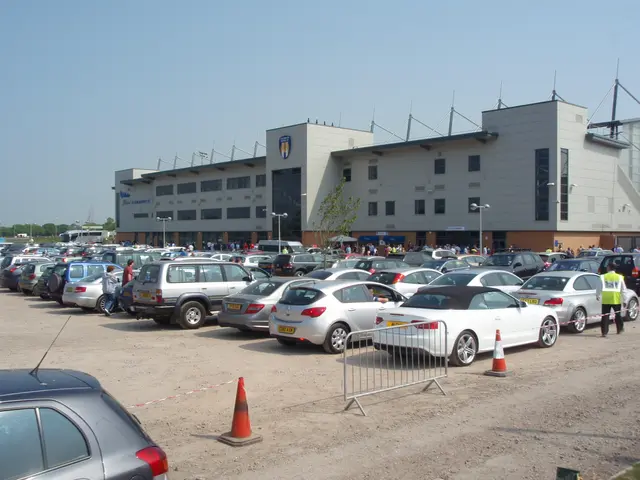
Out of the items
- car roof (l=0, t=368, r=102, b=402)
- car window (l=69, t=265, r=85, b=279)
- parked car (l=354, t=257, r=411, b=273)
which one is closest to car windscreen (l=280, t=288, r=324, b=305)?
car roof (l=0, t=368, r=102, b=402)

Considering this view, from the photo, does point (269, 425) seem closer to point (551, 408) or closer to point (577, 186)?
point (551, 408)

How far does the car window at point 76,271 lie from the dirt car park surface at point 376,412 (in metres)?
8.66

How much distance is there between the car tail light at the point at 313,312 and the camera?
13.1 m

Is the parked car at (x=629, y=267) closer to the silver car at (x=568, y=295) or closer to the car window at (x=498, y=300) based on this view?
the silver car at (x=568, y=295)

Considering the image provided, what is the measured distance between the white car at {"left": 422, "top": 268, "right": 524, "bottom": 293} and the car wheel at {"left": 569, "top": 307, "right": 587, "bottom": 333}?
184 centimetres

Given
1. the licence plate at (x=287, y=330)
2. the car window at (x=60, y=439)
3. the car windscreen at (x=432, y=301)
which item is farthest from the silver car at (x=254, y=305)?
the car window at (x=60, y=439)

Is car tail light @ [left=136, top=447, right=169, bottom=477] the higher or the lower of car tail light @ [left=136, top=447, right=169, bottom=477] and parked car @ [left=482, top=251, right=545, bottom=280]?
the lower

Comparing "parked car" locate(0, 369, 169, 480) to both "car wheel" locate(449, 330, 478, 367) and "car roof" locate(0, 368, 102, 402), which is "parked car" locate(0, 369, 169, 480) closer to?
"car roof" locate(0, 368, 102, 402)

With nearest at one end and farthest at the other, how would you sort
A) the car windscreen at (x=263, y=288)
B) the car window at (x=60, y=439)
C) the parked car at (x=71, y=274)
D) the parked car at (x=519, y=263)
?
1. the car window at (x=60, y=439)
2. the car windscreen at (x=263, y=288)
3. the parked car at (x=71, y=274)
4. the parked car at (x=519, y=263)

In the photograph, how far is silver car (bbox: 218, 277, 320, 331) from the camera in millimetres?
14953

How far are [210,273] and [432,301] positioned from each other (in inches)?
313

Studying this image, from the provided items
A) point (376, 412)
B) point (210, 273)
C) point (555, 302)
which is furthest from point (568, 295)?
point (210, 273)

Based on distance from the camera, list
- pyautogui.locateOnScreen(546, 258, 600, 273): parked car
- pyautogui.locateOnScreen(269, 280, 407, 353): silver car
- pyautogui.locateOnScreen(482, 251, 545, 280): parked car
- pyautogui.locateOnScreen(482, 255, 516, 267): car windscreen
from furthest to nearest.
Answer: pyautogui.locateOnScreen(482, 255, 516, 267): car windscreen, pyautogui.locateOnScreen(482, 251, 545, 280): parked car, pyautogui.locateOnScreen(546, 258, 600, 273): parked car, pyautogui.locateOnScreen(269, 280, 407, 353): silver car

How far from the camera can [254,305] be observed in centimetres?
1502
